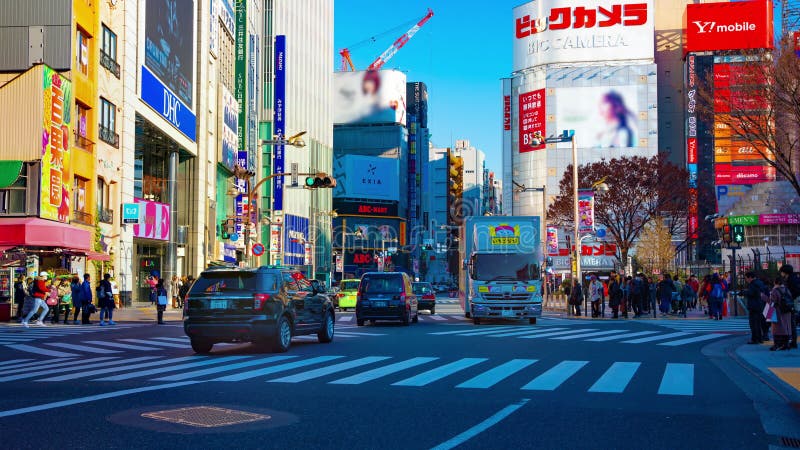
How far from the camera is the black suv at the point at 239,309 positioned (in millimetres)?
16375

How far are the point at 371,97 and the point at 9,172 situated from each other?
388 feet

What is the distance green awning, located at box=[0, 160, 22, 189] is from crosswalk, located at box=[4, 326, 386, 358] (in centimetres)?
1354

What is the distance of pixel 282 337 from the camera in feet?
55.2

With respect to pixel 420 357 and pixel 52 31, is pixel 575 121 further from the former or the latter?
pixel 420 357

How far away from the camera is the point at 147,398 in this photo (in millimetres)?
10008

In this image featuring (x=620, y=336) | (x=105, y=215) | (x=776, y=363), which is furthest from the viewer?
(x=105, y=215)

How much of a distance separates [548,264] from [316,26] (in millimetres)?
72790

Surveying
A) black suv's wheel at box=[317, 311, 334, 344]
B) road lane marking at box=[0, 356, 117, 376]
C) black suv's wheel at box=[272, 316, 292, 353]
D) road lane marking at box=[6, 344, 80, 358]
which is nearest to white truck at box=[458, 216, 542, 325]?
black suv's wheel at box=[317, 311, 334, 344]

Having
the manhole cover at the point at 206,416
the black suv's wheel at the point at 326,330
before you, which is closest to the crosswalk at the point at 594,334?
the black suv's wheel at the point at 326,330

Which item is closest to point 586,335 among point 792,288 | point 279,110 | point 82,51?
point 792,288

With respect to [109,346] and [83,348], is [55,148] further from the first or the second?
[83,348]

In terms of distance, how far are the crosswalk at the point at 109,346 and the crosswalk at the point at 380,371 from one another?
179 centimetres

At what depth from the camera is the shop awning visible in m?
31.0

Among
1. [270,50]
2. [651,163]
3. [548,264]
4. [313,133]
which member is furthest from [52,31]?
[313,133]
